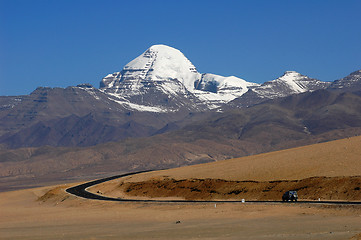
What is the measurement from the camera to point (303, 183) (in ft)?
261

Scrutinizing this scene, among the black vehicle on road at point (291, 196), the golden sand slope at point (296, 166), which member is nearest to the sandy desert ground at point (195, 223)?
the black vehicle on road at point (291, 196)

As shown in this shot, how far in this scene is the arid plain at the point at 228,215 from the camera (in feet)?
159

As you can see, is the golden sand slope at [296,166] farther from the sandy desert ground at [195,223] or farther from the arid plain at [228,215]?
the sandy desert ground at [195,223]

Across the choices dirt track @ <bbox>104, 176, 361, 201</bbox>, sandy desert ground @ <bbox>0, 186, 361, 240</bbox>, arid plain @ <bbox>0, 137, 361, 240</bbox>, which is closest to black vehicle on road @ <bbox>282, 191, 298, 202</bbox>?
arid plain @ <bbox>0, 137, 361, 240</bbox>

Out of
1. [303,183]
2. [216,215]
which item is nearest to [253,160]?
[303,183]

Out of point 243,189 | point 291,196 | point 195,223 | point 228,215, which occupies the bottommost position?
point 195,223

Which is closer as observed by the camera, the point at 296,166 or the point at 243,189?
the point at 243,189

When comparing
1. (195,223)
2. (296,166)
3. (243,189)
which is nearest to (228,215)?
(195,223)

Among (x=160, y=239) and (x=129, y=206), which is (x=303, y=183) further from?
(x=160, y=239)

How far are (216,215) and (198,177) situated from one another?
3583 centimetres

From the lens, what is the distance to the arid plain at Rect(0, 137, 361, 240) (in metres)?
48.5

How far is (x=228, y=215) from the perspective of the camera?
63062 mm

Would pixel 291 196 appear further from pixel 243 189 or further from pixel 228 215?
pixel 243 189

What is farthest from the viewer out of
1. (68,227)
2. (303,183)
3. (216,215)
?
(303,183)
